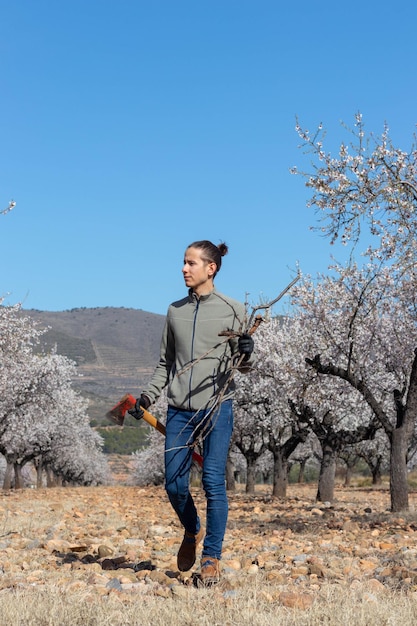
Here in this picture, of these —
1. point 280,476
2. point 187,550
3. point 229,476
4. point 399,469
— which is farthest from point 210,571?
point 229,476

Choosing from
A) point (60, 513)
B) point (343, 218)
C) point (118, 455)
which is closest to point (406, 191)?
point (343, 218)

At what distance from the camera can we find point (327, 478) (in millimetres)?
26453

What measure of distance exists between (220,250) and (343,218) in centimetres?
754

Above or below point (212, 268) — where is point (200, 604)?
below

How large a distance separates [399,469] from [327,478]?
1181 cm

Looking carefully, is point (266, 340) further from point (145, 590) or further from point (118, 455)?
point (118, 455)

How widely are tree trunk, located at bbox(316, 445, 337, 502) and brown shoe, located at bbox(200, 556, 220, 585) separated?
A: 21010 mm

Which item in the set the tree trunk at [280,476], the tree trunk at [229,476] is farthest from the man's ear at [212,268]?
the tree trunk at [229,476]

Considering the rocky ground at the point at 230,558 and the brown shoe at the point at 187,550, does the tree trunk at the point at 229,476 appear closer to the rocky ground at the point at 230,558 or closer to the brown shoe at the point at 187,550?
the rocky ground at the point at 230,558

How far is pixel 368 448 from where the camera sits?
169 ft

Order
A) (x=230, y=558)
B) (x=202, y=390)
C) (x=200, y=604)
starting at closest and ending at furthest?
1. (x=200, y=604)
2. (x=202, y=390)
3. (x=230, y=558)

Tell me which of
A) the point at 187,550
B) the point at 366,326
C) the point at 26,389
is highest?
the point at 366,326

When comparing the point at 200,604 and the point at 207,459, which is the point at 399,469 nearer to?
the point at 207,459

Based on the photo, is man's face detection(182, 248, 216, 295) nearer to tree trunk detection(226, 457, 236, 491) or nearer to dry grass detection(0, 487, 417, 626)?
dry grass detection(0, 487, 417, 626)
